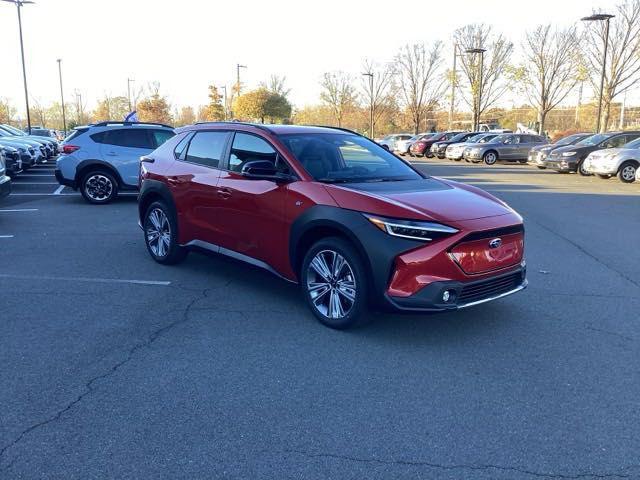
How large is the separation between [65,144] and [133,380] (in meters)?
10.2

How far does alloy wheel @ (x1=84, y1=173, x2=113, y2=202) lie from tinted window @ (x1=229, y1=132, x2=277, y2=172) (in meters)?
7.80

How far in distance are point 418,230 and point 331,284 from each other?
96 centimetres

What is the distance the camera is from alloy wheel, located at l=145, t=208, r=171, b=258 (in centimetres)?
693

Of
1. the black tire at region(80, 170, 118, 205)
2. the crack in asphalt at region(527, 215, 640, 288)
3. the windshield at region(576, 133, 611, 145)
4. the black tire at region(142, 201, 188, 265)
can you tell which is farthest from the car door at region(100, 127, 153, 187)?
the windshield at region(576, 133, 611, 145)

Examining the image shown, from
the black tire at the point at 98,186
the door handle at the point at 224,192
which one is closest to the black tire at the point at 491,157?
the black tire at the point at 98,186

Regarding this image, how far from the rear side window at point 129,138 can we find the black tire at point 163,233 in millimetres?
6069

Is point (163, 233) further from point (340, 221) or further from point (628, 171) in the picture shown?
point (628, 171)

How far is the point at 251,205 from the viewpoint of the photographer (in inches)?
215

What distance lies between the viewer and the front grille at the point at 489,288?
445cm

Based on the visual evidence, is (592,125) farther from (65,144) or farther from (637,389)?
(637,389)

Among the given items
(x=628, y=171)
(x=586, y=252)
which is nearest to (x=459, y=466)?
(x=586, y=252)

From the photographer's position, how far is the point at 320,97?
Result: 6162 centimetres

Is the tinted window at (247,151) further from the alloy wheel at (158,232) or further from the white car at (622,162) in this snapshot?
the white car at (622,162)

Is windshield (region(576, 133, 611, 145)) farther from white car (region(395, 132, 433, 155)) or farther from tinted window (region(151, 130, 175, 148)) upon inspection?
tinted window (region(151, 130, 175, 148))
